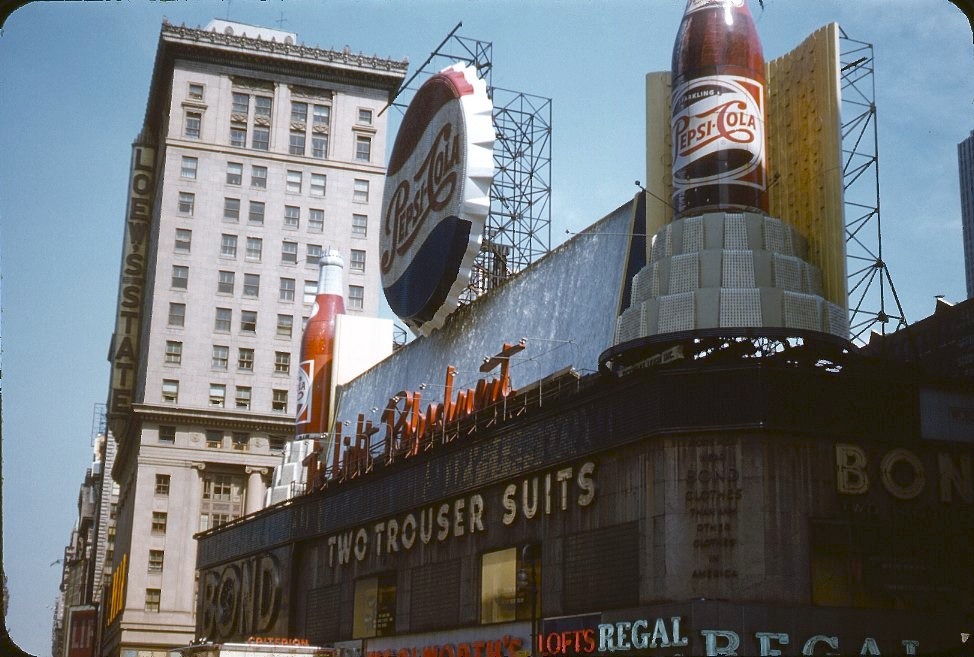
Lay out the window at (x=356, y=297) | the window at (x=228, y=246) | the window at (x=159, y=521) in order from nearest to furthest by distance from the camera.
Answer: the window at (x=159, y=521) → the window at (x=356, y=297) → the window at (x=228, y=246)

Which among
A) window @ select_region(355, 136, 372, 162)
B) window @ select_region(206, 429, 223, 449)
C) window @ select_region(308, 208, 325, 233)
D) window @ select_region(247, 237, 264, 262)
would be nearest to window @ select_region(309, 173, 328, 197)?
window @ select_region(308, 208, 325, 233)

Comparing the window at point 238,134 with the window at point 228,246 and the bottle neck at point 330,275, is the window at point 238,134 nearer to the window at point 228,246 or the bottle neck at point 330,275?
the window at point 228,246

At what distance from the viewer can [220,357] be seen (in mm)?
108312

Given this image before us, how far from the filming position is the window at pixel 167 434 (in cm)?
10644

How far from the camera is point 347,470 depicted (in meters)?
57.3

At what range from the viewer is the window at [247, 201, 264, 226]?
111562mm

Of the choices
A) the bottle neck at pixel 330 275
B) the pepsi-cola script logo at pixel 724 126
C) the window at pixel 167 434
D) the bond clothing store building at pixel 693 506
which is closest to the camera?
the bond clothing store building at pixel 693 506

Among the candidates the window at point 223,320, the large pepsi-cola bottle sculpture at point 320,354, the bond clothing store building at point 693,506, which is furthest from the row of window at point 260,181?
the bond clothing store building at point 693,506

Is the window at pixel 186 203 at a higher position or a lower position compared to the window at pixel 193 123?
lower

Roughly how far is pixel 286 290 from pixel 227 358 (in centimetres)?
787

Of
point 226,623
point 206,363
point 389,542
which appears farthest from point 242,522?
point 206,363

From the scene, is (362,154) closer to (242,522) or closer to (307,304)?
(307,304)

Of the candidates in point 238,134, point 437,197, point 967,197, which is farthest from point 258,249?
point 967,197

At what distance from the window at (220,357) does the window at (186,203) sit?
1216 centimetres
